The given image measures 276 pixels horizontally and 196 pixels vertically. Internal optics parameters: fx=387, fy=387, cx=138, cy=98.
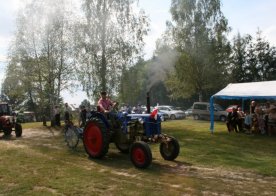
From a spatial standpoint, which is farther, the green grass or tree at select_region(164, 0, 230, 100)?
tree at select_region(164, 0, 230, 100)

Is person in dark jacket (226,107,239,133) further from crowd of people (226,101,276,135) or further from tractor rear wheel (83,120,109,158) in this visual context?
tractor rear wheel (83,120,109,158)

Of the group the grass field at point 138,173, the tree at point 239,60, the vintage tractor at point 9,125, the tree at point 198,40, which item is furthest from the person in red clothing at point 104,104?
the tree at point 239,60

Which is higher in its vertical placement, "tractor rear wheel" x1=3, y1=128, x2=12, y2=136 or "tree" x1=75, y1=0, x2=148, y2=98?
"tree" x1=75, y1=0, x2=148, y2=98

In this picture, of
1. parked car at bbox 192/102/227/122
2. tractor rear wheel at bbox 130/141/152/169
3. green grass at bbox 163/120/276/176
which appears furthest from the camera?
A: parked car at bbox 192/102/227/122

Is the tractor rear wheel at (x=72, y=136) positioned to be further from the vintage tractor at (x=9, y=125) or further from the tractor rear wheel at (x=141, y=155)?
the vintage tractor at (x=9, y=125)

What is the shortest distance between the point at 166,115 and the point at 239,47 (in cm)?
1924

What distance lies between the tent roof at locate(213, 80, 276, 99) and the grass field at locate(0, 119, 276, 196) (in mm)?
4953

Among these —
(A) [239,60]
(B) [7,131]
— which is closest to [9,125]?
(B) [7,131]

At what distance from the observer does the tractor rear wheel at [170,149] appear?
9992 mm

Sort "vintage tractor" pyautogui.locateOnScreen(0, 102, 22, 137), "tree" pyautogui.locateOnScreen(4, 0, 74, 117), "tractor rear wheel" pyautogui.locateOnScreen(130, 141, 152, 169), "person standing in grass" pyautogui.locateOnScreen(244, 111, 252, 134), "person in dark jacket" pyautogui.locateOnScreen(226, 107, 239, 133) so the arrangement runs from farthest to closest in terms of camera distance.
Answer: "tree" pyautogui.locateOnScreen(4, 0, 74, 117)
"person in dark jacket" pyautogui.locateOnScreen(226, 107, 239, 133)
"vintage tractor" pyautogui.locateOnScreen(0, 102, 22, 137)
"person standing in grass" pyautogui.locateOnScreen(244, 111, 252, 134)
"tractor rear wheel" pyautogui.locateOnScreen(130, 141, 152, 169)

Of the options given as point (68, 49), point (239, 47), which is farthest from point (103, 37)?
point (239, 47)

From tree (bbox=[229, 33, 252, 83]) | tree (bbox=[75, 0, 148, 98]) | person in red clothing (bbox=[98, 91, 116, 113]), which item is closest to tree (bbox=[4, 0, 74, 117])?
tree (bbox=[75, 0, 148, 98])

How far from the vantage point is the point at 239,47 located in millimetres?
47844

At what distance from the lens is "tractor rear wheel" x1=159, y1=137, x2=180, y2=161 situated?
32.8 feet
